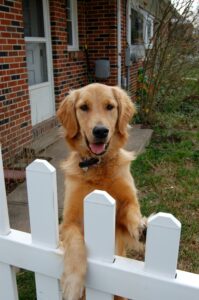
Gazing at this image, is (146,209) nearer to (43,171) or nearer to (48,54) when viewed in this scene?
(43,171)

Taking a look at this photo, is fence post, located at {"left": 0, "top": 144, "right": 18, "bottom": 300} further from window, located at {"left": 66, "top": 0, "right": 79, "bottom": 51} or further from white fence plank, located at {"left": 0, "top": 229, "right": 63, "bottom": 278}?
window, located at {"left": 66, "top": 0, "right": 79, "bottom": 51}

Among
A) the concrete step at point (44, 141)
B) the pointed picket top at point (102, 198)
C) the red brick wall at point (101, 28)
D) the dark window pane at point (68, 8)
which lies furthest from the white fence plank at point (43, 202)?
the red brick wall at point (101, 28)

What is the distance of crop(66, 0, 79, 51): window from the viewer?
25.8 feet

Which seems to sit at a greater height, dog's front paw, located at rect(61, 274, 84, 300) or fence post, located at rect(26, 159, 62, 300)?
fence post, located at rect(26, 159, 62, 300)

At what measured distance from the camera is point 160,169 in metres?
4.86

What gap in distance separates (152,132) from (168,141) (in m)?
0.61

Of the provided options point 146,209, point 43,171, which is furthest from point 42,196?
point 146,209

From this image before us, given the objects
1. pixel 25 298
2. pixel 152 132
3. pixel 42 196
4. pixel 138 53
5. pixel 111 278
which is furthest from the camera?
pixel 138 53

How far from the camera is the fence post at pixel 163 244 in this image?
121 cm

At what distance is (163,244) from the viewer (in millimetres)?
1241

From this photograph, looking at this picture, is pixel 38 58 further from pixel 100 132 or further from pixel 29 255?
pixel 29 255

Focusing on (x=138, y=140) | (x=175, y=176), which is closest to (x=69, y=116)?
(x=175, y=176)

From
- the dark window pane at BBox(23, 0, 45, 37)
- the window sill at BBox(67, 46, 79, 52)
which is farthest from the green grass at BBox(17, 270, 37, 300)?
the window sill at BBox(67, 46, 79, 52)

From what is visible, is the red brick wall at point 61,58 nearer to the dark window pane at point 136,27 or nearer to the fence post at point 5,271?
the dark window pane at point 136,27
